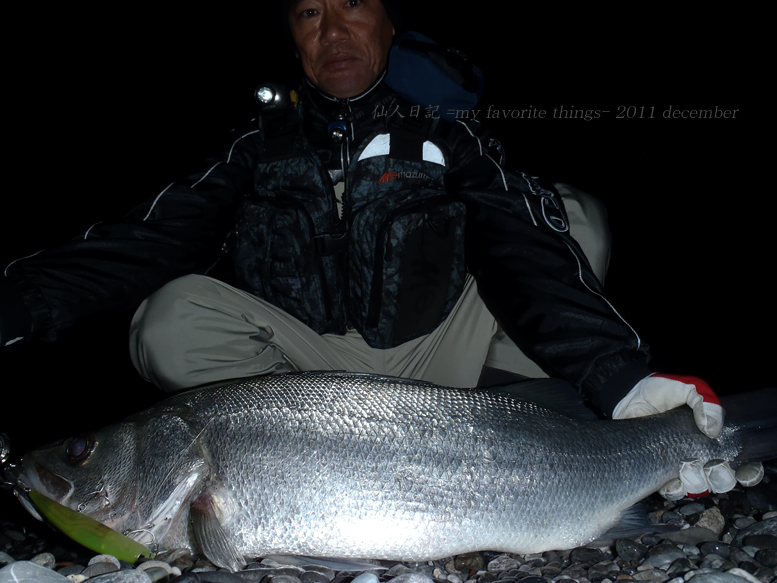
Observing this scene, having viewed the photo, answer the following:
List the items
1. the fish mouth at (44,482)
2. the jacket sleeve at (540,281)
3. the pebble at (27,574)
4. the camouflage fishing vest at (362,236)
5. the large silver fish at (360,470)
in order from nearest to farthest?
the pebble at (27,574) → the large silver fish at (360,470) → the fish mouth at (44,482) → the jacket sleeve at (540,281) → the camouflage fishing vest at (362,236)

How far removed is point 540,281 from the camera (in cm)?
235

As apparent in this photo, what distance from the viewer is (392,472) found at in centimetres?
181

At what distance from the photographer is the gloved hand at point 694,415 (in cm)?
196

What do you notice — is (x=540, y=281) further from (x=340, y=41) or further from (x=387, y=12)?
(x=387, y=12)

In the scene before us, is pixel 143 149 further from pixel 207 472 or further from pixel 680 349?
pixel 207 472

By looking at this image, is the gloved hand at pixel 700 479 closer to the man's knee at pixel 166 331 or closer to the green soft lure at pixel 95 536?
the green soft lure at pixel 95 536

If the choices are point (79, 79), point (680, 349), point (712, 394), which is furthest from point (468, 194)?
point (79, 79)

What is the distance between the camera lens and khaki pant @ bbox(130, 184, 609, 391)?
2.56 m

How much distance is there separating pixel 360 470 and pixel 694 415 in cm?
125

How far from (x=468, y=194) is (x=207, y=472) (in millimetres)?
1680

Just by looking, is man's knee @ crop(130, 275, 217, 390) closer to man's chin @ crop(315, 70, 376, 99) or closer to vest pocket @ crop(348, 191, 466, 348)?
vest pocket @ crop(348, 191, 466, 348)

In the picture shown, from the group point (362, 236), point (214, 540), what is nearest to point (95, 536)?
point (214, 540)

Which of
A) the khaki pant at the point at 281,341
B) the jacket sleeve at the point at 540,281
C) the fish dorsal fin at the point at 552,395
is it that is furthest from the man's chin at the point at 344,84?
the fish dorsal fin at the point at 552,395

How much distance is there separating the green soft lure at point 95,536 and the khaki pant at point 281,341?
793mm
